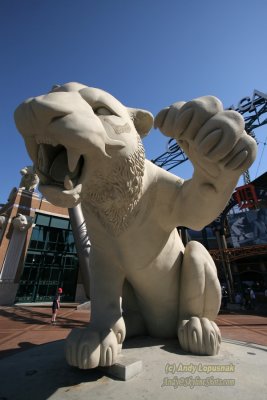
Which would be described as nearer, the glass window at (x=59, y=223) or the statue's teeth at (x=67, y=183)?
the statue's teeth at (x=67, y=183)

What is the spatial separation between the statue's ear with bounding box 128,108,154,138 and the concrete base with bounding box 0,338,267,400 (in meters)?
1.62

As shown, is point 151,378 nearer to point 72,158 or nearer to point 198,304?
point 198,304

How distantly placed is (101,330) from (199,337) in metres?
0.70

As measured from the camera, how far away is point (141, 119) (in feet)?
5.74

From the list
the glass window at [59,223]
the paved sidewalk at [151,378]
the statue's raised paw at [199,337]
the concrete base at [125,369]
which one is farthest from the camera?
the glass window at [59,223]

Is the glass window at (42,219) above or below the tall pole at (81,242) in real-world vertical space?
above

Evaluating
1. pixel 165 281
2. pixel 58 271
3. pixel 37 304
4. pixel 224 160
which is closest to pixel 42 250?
pixel 58 271

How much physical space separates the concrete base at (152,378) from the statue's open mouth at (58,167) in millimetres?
1068

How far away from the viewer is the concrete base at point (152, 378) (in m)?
1.16

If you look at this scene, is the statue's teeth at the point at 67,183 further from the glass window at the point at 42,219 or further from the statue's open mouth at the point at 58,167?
the glass window at the point at 42,219

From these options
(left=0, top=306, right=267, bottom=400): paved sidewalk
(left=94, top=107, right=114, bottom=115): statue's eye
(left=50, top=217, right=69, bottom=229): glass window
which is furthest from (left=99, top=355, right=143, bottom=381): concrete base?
(left=50, top=217, right=69, bottom=229): glass window

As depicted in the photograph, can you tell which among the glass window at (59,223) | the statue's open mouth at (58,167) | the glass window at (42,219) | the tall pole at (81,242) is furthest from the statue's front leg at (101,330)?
the glass window at (59,223)

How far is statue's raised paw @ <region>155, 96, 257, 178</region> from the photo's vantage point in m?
1.03

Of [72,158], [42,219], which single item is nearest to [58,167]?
[72,158]
